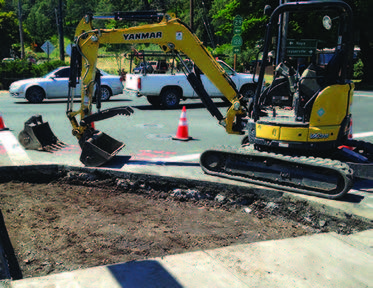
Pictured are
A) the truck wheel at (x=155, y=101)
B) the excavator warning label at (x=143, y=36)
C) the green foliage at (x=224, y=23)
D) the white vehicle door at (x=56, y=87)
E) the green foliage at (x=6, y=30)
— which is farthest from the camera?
the green foliage at (x=6, y=30)

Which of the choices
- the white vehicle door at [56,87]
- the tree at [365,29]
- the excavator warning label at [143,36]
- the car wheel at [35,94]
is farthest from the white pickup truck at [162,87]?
the tree at [365,29]

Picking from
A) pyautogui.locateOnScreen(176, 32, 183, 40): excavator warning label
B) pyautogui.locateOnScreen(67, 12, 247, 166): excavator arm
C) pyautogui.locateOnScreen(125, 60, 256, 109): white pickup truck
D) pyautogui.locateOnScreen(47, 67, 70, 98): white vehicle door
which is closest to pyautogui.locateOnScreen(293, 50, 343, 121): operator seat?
pyautogui.locateOnScreen(67, 12, 247, 166): excavator arm

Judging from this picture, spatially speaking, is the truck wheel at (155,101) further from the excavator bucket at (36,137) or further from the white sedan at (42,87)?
the excavator bucket at (36,137)

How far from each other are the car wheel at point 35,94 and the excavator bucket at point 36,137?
9343mm

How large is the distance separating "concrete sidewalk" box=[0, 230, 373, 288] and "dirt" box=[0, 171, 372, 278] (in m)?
0.40

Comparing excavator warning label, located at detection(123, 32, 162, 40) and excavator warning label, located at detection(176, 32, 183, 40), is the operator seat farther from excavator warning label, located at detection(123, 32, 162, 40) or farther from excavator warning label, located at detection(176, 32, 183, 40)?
excavator warning label, located at detection(123, 32, 162, 40)

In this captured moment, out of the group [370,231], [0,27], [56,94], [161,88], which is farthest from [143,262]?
[0,27]

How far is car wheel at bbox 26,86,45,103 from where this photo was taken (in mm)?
17109

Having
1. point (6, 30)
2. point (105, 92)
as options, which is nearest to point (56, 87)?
point (105, 92)

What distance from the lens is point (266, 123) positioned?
6.26 metres

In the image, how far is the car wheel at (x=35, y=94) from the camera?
17.1 meters

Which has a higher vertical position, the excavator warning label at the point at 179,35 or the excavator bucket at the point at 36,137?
the excavator warning label at the point at 179,35

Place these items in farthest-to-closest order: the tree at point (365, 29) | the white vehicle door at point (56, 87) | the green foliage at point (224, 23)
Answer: the green foliage at point (224, 23)
the tree at point (365, 29)
the white vehicle door at point (56, 87)

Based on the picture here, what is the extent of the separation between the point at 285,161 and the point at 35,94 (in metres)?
14.3
